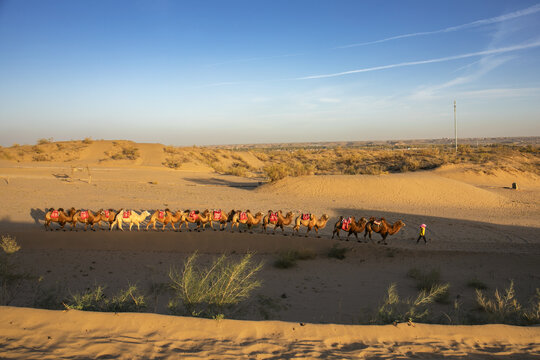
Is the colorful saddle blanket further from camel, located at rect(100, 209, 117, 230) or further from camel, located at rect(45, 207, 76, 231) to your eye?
camel, located at rect(45, 207, 76, 231)

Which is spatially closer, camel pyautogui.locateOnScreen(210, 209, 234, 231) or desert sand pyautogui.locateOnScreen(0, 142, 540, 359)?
desert sand pyautogui.locateOnScreen(0, 142, 540, 359)

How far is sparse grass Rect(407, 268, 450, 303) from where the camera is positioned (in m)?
8.67

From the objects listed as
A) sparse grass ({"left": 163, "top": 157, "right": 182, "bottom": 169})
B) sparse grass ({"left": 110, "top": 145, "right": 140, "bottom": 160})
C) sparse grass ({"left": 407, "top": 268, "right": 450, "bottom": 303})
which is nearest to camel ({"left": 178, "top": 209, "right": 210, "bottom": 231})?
sparse grass ({"left": 407, "top": 268, "right": 450, "bottom": 303})

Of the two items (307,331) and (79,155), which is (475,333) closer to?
(307,331)

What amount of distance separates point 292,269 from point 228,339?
214 inches

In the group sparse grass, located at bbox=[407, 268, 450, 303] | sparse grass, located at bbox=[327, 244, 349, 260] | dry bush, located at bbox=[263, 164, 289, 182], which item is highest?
dry bush, located at bbox=[263, 164, 289, 182]

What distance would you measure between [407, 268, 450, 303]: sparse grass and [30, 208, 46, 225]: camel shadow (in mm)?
14707

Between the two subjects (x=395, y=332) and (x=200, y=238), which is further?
(x=200, y=238)

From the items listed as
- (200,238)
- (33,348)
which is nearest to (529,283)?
(200,238)

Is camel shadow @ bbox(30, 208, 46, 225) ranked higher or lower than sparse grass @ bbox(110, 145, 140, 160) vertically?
lower

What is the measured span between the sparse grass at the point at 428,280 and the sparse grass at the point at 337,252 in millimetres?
2157

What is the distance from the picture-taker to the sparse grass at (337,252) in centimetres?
1149

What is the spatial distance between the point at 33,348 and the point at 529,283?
1144cm

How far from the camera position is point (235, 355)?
16.4 feet
